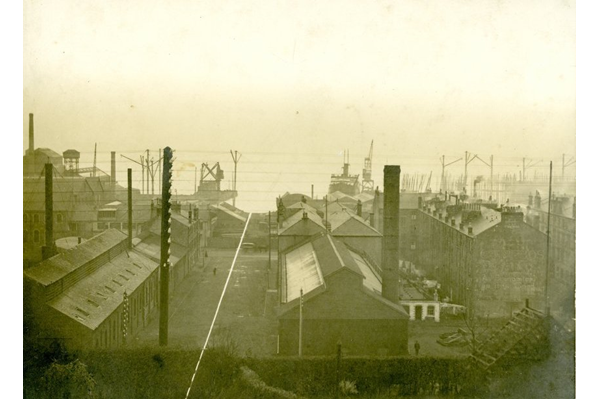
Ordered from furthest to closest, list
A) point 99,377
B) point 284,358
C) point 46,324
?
1. point 46,324
2. point 284,358
3. point 99,377

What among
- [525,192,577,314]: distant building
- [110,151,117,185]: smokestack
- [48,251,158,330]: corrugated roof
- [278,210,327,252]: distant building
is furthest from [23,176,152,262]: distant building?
[525,192,577,314]: distant building

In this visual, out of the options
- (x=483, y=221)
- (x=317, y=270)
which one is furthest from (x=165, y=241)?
(x=483, y=221)

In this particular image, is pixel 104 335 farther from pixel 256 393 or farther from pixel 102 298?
pixel 256 393

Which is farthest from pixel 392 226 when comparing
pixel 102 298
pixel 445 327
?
pixel 102 298

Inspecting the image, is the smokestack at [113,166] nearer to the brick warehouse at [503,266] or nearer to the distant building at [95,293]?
the distant building at [95,293]

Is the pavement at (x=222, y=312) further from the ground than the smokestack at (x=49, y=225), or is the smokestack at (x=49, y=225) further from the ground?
the smokestack at (x=49, y=225)

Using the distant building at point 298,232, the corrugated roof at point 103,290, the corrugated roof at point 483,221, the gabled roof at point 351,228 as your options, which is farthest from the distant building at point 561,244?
the corrugated roof at point 103,290

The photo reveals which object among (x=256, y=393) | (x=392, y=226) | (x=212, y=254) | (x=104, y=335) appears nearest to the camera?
(x=256, y=393)

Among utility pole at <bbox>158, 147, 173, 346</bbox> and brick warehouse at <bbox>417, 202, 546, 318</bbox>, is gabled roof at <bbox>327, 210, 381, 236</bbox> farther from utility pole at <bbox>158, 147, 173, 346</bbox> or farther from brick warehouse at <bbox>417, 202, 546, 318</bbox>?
utility pole at <bbox>158, 147, 173, 346</bbox>
